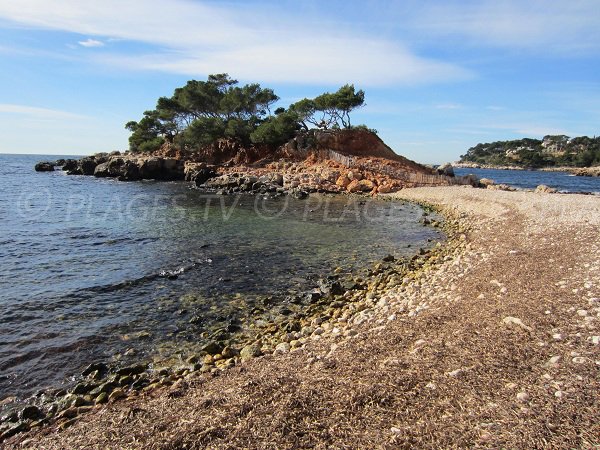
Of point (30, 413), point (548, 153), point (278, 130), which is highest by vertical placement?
point (548, 153)

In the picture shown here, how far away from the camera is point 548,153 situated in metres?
152

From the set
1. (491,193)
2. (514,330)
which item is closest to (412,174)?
(491,193)

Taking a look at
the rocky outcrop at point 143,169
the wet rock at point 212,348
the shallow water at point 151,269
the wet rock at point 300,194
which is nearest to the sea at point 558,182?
the wet rock at point 300,194

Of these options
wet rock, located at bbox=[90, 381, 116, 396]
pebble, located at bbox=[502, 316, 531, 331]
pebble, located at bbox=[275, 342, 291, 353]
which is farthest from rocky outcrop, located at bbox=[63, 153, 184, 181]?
pebble, located at bbox=[502, 316, 531, 331]

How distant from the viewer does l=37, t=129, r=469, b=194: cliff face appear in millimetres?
43875

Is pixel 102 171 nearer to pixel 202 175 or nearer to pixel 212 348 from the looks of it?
pixel 202 175

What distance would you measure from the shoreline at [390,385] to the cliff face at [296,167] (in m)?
34.1

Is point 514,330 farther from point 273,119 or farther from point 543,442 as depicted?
point 273,119

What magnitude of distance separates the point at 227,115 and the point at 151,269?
5583cm

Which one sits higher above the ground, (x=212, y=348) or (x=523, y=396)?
(x=523, y=396)

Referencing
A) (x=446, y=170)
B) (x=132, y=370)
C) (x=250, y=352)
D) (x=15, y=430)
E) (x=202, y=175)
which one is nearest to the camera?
(x=15, y=430)

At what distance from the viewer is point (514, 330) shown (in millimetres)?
6750

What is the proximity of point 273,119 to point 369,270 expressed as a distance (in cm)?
4744

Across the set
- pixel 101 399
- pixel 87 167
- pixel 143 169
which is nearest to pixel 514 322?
pixel 101 399
